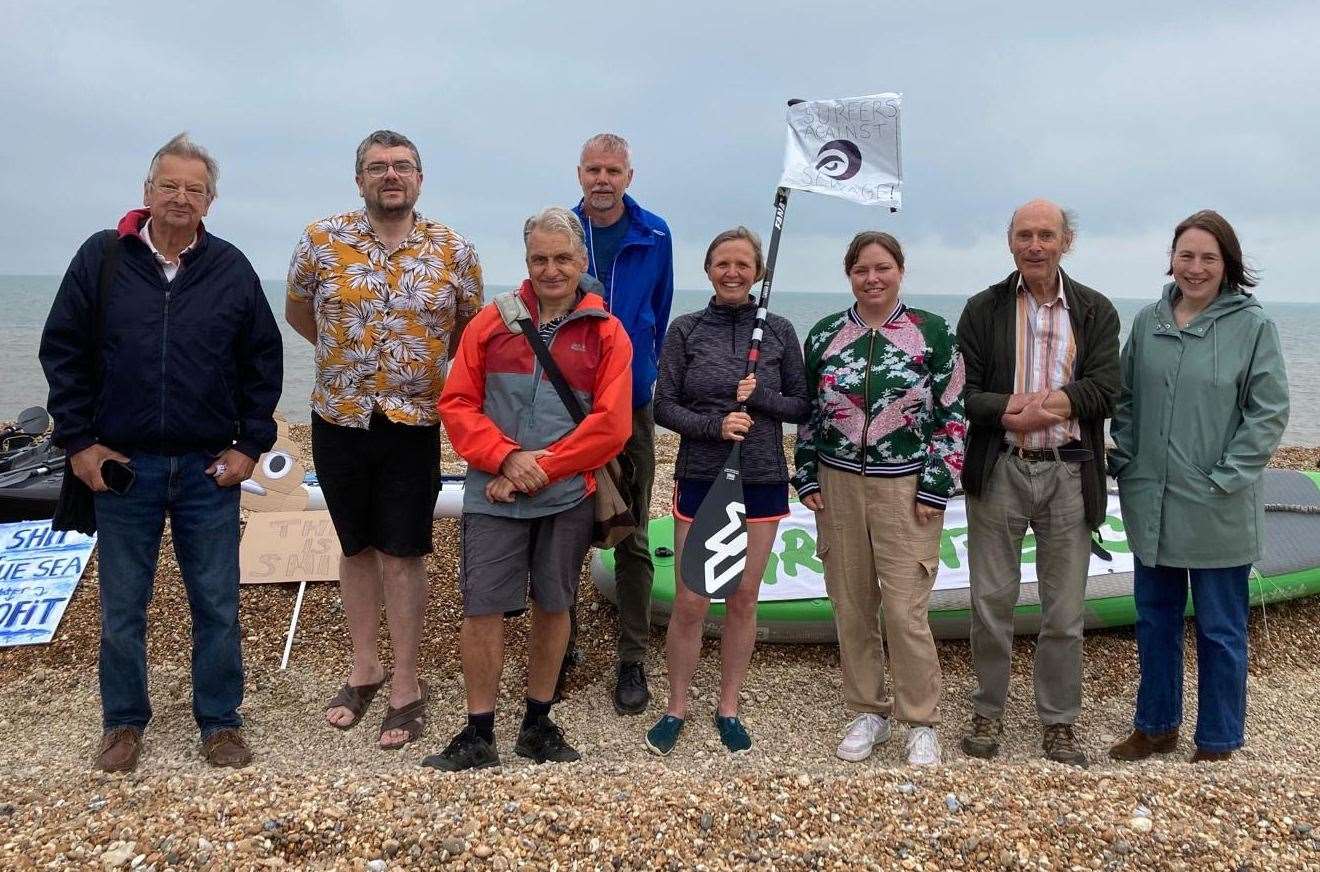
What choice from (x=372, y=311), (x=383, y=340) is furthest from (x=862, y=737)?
(x=372, y=311)

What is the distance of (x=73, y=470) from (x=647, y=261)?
7.98 ft

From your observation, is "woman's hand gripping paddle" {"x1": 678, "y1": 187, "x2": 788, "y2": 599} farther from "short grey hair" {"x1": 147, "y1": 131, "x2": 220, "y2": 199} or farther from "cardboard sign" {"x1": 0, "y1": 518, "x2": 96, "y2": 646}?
"cardboard sign" {"x1": 0, "y1": 518, "x2": 96, "y2": 646}

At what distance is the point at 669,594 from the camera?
518 centimetres

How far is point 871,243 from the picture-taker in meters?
3.59

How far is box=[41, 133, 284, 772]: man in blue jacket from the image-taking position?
11.1 feet

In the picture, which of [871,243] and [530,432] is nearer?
[530,432]

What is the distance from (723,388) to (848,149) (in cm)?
141

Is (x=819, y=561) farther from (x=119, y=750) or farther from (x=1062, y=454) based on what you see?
(x=119, y=750)

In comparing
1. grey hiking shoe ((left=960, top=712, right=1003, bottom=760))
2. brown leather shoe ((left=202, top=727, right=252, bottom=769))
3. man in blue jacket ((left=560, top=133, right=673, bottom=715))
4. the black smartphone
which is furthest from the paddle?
the black smartphone

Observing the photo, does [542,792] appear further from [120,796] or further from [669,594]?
[669,594]

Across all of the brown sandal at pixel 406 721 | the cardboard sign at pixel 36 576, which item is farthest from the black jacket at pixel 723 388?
the cardboard sign at pixel 36 576

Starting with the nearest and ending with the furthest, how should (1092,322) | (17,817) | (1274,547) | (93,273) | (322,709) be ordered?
(17,817) < (93,273) < (1092,322) < (322,709) < (1274,547)

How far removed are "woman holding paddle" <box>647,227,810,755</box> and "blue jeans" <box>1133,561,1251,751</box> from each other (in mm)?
1617

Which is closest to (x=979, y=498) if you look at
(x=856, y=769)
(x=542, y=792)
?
(x=856, y=769)
